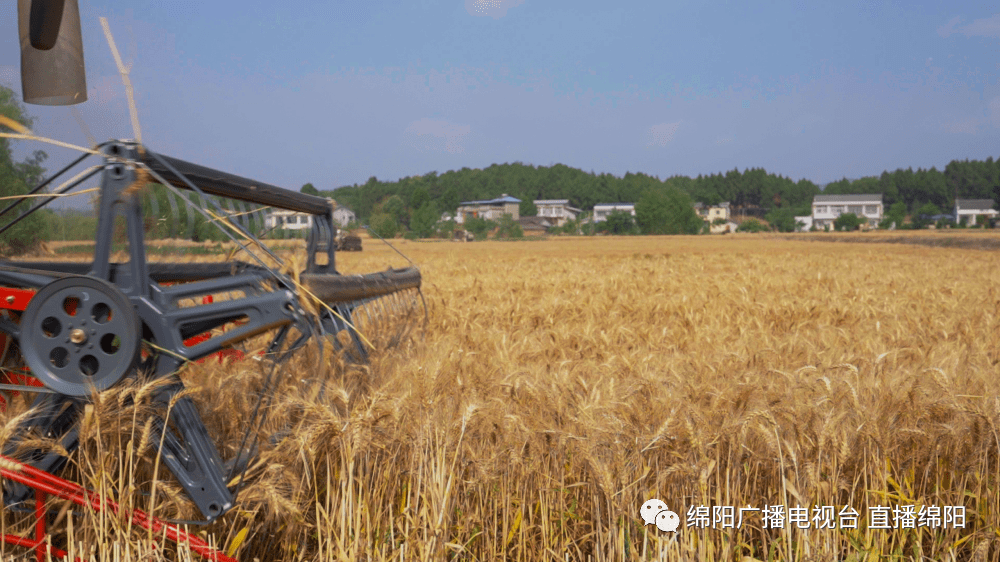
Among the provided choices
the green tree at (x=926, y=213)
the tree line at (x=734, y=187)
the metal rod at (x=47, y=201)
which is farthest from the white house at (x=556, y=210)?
the metal rod at (x=47, y=201)

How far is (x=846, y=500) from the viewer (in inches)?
93.1

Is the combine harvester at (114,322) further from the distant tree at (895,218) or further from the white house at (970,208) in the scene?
the white house at (970,208)

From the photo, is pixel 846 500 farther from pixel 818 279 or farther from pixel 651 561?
pixel 818 279

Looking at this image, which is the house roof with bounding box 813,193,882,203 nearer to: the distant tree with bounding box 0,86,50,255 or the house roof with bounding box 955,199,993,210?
the house roof with bounding box 955,199,993,210

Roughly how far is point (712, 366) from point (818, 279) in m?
7.65

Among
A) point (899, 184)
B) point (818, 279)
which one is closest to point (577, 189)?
point (899, 184)

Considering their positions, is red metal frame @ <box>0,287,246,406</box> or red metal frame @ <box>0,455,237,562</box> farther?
red metal frame @ <box>0,287,246,406</box>

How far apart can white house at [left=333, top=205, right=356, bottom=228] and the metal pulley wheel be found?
100.0 inches

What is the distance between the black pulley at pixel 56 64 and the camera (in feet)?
6.16

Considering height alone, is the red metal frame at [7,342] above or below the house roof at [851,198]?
below

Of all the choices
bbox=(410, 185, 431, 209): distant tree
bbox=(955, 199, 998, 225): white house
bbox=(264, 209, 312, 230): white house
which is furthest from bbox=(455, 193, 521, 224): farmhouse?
bbox=(264, 209, 312, 230): white house

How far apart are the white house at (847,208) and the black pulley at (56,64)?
130753 millimetres

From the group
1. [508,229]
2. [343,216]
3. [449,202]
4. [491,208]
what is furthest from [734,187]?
[343,216]

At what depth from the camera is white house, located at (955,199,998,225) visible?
10716 cm
